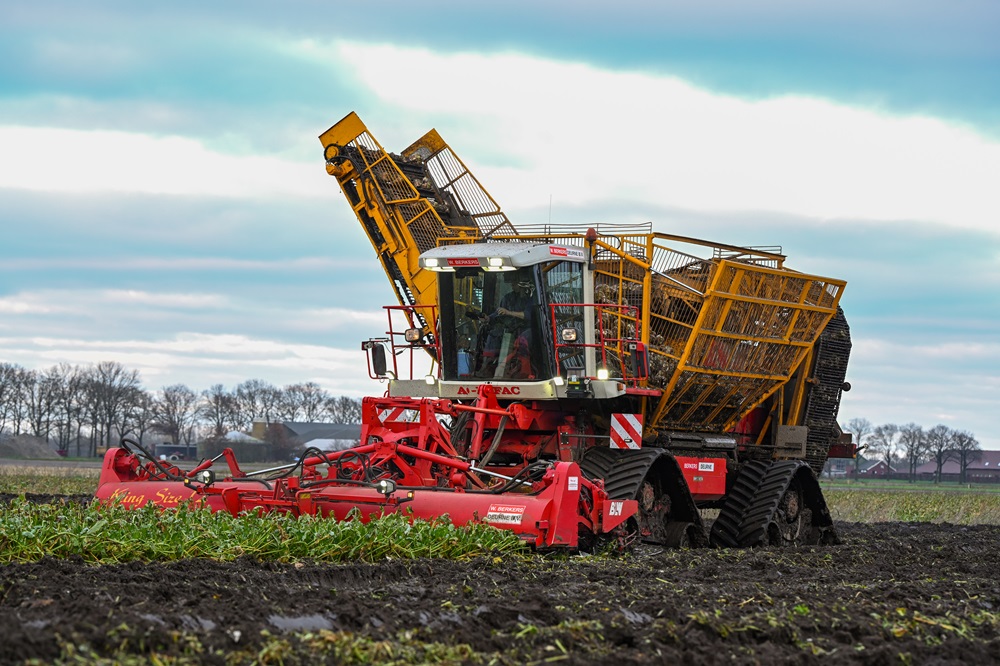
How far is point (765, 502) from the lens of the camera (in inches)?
553

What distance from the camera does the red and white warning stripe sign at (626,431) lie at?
1263 cm

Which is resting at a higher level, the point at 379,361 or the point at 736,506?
the point at 379,361

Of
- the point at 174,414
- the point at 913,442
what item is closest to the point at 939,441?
the point at 913,442

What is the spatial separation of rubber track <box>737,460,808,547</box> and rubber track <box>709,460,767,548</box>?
0.06 m

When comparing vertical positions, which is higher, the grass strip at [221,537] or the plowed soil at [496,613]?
the grass strip at [221,537]

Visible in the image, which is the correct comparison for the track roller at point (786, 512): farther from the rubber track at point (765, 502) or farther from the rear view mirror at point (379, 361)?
the rear view mirror at point (379, 361)

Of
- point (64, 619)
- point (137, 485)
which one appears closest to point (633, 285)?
point (137, 485)

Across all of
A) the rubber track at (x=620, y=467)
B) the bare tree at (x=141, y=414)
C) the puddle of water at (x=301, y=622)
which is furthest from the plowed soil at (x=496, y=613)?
the bare tree at (x=141, y=414)

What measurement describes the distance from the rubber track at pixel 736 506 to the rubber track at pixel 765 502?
0.06 m

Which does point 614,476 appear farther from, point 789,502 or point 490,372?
point 789,502

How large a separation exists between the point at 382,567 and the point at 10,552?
8.43ft

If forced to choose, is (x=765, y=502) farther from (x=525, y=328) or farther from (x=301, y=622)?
(x=301, y=622)

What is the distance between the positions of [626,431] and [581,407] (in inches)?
22.2

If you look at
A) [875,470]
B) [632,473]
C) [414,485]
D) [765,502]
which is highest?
[632,473]
